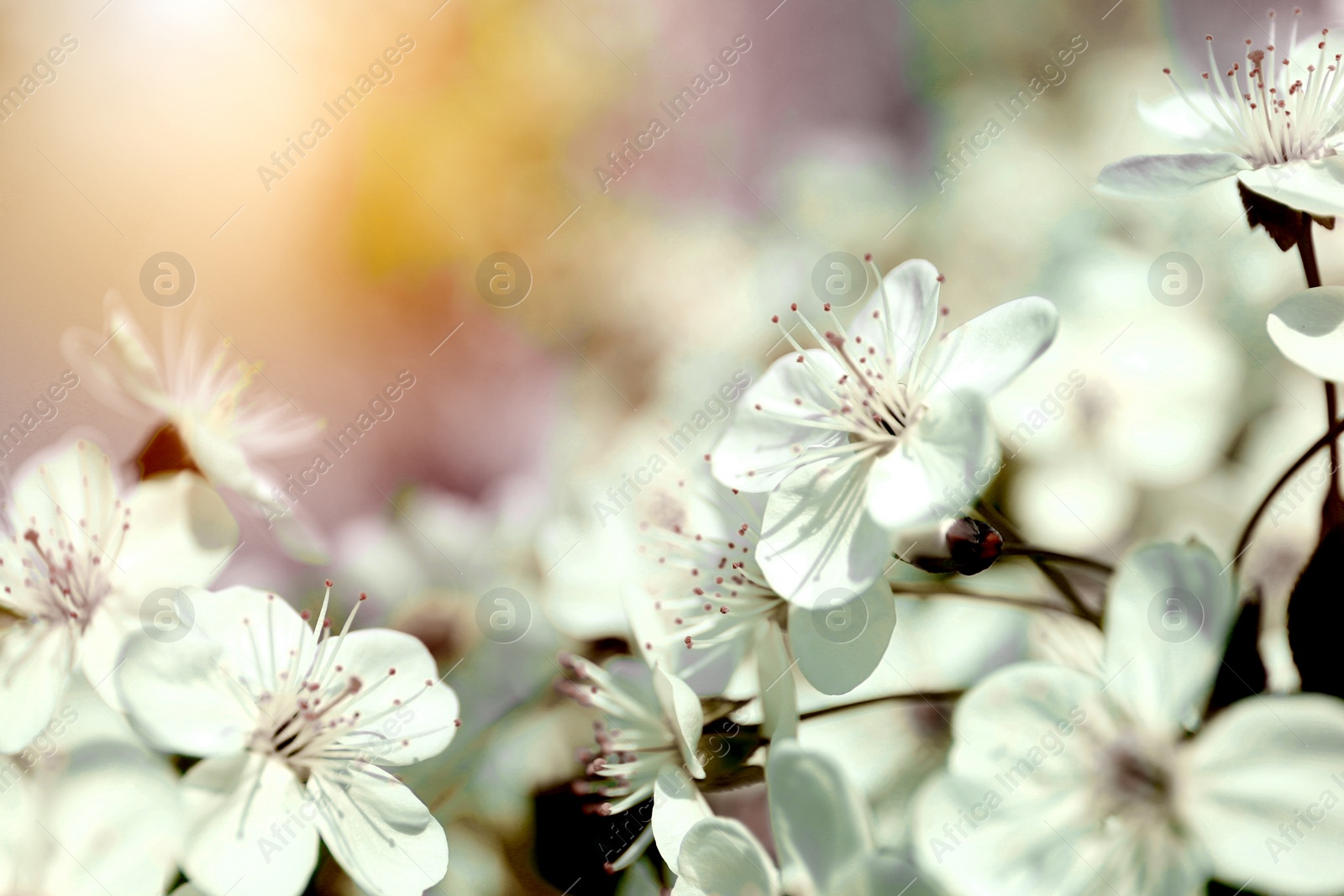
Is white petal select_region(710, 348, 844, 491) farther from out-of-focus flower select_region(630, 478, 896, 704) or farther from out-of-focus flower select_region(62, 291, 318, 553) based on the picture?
out-of-focus flower select_region(62, 291, 318, 553)

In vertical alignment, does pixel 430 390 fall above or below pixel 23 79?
below

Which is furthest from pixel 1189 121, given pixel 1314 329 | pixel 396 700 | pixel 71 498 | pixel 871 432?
pixel 71 498

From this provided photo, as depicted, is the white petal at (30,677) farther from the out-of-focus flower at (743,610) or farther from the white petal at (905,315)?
the white petal at (905,315)

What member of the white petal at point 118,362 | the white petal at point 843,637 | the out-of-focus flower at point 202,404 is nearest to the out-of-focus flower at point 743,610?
the white petal at point 843,637

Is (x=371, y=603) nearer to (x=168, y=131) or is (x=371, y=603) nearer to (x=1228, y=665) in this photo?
(x=168, y=131)

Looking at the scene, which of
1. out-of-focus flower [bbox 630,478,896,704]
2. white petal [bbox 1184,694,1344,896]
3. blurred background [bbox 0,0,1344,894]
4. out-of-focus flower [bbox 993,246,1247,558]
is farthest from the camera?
blurred background [bbox 0,0,1344,894]

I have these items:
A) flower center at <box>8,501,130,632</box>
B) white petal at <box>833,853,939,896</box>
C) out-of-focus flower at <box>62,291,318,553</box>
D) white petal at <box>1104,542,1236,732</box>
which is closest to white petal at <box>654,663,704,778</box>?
white petal at <box>833,853,939,896</box>

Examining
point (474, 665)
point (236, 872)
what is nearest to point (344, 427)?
point (474, 665)
